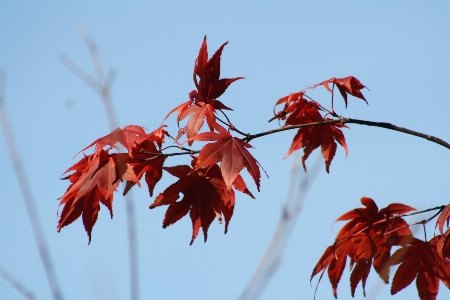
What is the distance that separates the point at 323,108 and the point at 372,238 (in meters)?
0.45

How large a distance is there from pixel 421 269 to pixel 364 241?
19cm

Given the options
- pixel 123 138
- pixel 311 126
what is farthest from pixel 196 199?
pixel 311 126

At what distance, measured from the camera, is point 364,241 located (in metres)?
2.01

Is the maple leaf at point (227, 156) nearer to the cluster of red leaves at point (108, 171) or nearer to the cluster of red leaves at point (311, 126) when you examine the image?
the cluster of red leaves at point (108, 171)

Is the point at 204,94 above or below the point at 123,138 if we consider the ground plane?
above

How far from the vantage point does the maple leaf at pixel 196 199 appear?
1.82 meters

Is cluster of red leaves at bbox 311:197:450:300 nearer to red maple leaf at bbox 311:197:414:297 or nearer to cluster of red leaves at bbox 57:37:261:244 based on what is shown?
red maple leaf at bbox 311:197:414:297

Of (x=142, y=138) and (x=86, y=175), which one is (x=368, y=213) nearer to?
(x=142, y=138)

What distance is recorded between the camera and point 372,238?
2.02 m

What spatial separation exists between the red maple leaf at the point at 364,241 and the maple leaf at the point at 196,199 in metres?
0.41

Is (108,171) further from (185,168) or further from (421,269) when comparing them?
(421,269)

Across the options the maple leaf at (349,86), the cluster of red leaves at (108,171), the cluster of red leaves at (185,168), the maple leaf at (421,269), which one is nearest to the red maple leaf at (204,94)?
the cluster of red leaves at (185,168)

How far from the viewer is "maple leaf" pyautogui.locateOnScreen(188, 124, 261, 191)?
1.67 metres

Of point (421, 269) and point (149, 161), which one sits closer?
point (149, 161)
